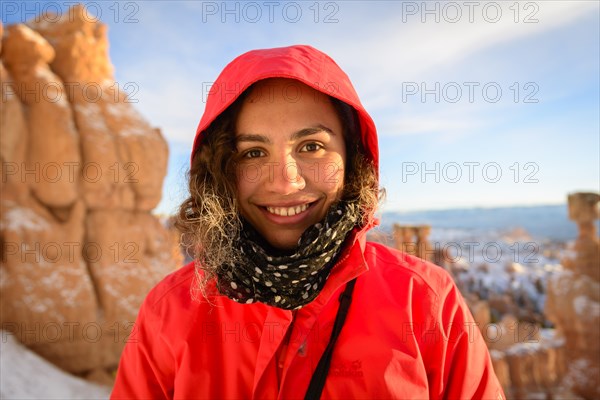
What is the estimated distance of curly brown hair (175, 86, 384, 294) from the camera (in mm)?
1599

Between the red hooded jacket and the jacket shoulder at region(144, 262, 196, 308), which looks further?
the jacket shoulder at region(144, 262, 196, 308)

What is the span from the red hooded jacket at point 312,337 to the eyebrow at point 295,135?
141mm

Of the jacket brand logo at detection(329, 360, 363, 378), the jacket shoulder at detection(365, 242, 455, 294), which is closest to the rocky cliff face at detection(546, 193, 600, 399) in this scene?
the jacket shoulder at detection(365, 242, 455, 294)

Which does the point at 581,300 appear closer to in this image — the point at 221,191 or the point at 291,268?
the point at 291,268

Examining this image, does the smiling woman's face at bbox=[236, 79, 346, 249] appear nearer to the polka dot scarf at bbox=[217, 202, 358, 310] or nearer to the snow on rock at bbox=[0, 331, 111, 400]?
the polka dot scarf at bbox=[217, 202, 358, 310]

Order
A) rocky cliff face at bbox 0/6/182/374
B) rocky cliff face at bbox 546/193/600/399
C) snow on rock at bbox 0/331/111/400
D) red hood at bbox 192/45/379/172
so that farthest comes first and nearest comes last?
rocky cliff face at bbox 546/193/600/399
rocky cliff face at bbox 0/6/182/374
snow on rock at bbox 0/331/111/400
red hood at bbox 192/45/379/172

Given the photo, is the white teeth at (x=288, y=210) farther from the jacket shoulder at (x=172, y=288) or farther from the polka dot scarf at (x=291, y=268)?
the jacket shoulder at (x=172, y=288)

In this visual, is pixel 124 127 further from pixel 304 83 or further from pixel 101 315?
pixel 304 83

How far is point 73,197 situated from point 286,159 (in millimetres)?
6612

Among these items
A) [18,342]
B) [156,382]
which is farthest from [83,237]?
[156,382]

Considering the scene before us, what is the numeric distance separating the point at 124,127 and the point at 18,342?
4119 millimetres

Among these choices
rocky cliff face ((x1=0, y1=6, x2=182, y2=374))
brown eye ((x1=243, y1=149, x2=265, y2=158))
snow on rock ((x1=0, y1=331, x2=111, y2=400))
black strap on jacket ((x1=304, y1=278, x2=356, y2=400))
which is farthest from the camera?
rocky cliff face ((x1=0, y1=6, x2=182, y2=374))

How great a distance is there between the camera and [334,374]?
1454 mm

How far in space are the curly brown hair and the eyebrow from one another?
9cm
